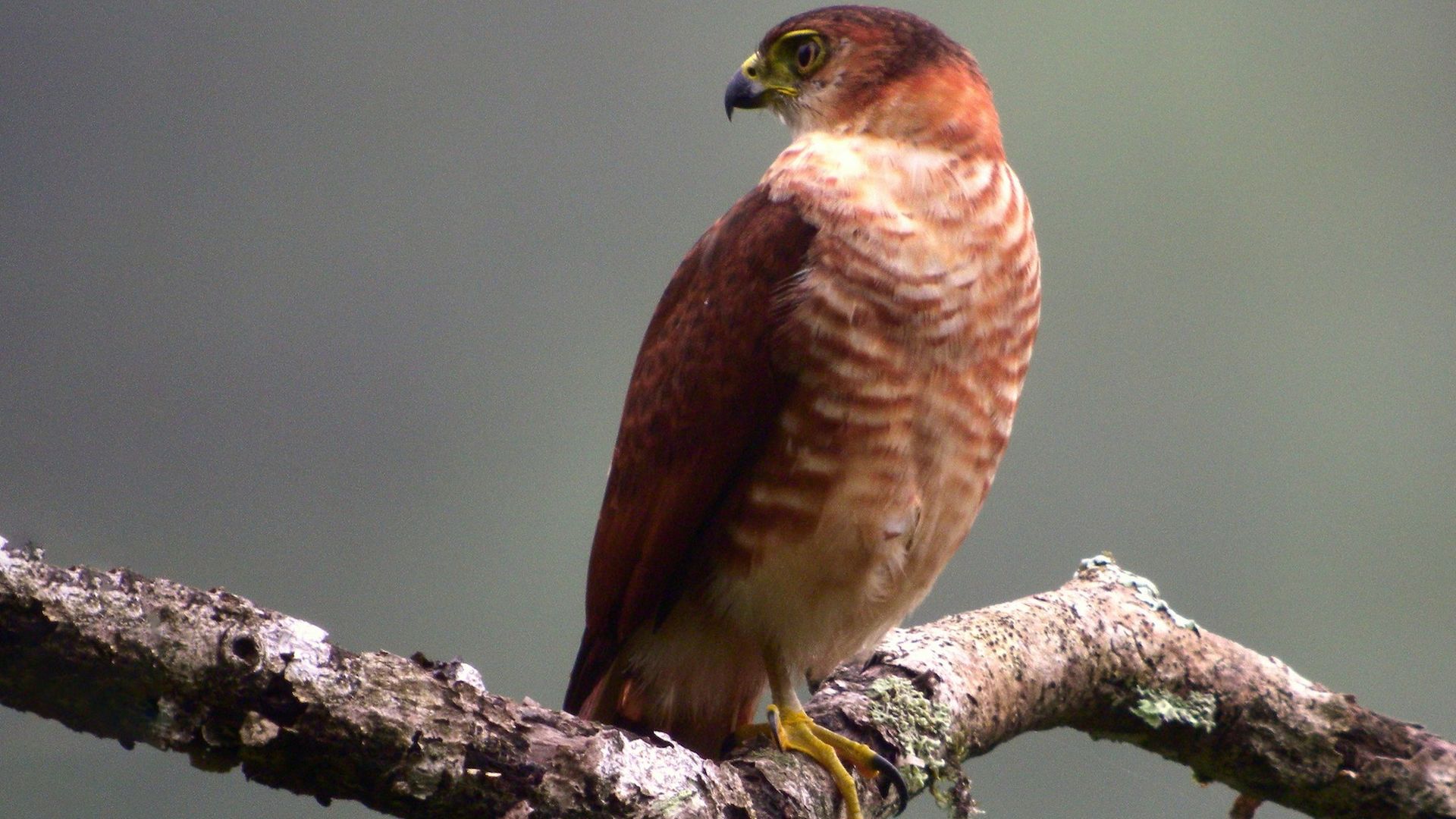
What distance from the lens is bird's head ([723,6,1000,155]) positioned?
8.05ft

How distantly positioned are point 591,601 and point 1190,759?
53.1 inches

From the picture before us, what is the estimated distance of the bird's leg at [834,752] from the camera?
2.07m

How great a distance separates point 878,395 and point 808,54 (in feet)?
3.02

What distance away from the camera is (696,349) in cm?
222

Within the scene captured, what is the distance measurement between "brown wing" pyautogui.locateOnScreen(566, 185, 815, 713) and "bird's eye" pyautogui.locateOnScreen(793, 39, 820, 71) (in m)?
0.41

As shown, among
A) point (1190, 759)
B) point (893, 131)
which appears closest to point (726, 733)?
point (1190, 759)

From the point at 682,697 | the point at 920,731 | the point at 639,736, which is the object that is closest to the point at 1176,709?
the point at 920,731

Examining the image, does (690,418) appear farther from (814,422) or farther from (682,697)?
(682,697)

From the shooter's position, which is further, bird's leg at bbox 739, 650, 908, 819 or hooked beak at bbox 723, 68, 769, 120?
hooked beak at bbox 723, 68, 769, 120

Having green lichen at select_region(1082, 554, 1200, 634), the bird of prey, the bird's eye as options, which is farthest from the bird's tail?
the bird's eye

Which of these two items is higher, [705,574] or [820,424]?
[820,424]

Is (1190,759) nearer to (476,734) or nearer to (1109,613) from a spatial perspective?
(1109,613)

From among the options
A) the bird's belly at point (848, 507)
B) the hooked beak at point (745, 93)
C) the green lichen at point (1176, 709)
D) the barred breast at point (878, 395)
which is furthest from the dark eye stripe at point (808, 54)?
the green lichen at point (1176, 709)

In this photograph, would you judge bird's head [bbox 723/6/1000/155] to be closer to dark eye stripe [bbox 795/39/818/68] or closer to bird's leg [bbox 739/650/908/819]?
dark eye stripe [bbox 795/39/818/68]
